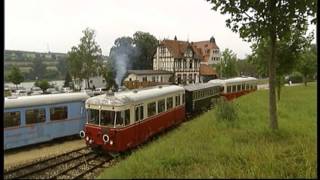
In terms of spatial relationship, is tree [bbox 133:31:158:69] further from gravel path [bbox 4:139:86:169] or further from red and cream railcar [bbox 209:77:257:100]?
gravel path [bbox 4:139:86:169]

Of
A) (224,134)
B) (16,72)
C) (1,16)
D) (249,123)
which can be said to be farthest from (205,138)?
(16,72)

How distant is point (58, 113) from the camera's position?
1741cm

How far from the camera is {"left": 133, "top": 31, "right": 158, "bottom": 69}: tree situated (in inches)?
2246

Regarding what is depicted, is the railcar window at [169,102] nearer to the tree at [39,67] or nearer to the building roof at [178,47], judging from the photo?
the tree at [39,67]

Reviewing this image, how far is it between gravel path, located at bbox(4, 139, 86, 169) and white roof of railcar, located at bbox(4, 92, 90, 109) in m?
1.84

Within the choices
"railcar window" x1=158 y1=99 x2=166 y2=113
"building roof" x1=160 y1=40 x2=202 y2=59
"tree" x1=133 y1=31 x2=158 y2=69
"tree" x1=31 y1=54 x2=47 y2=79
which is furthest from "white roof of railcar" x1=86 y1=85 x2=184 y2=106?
"building roof" x1=160 y1=40 x2=202 y2=59

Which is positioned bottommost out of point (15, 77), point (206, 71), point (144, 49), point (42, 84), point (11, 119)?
point (11, 119)

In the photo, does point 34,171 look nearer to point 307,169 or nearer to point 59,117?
point 59,117

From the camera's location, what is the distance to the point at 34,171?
12.0 m

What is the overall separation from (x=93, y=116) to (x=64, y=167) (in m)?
2.64

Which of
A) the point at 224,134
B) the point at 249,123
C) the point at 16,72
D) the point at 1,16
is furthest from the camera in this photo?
the point at 16,72

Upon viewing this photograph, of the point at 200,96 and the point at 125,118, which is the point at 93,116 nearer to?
the point at 125,118

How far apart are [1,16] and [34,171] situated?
607 cm

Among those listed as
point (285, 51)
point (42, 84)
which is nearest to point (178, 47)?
point (42, 84)
